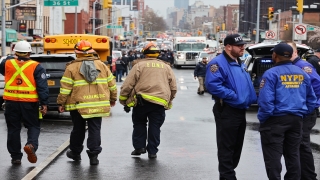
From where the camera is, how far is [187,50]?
215 ft

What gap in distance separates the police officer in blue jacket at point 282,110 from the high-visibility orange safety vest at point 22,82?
3.51m

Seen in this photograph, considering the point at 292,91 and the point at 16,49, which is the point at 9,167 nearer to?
the point at 16,49

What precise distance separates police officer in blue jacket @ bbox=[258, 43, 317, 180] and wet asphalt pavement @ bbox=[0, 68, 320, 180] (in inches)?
51.3

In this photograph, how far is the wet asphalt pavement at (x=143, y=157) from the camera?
399 inches

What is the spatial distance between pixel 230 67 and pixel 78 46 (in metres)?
2.65

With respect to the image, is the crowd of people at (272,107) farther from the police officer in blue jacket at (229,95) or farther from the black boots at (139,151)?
the black boots at (139,151)

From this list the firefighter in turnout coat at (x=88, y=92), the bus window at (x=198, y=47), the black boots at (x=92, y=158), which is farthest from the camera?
the bus window at (x=198, y=47)

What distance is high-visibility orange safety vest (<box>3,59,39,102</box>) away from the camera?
425 inches

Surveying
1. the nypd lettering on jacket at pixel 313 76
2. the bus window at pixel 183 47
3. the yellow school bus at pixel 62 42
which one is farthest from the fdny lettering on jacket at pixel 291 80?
the bus window at pixel 183 47

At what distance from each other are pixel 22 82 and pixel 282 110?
153 inches

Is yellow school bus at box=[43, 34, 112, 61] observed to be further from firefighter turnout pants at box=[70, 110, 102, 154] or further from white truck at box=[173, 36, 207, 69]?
white truck at box=[173, 36, 207, 69]

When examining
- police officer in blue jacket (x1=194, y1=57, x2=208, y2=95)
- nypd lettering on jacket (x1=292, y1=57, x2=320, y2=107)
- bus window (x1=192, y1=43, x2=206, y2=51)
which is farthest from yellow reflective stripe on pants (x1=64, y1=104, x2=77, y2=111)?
bus window (x1=192, y1=43, x2=206, y2=51)

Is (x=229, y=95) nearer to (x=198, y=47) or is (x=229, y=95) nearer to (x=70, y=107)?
(x=70, y=107)

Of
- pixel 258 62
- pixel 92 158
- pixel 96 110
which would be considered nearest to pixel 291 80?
pixel 96 110
